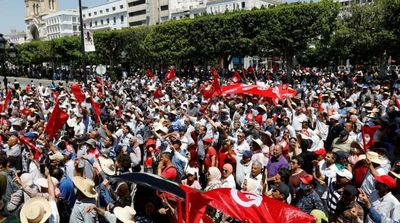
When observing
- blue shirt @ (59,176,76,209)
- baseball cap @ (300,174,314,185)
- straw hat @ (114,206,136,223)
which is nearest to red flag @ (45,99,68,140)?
blue shirt @ (59,176,76,209)

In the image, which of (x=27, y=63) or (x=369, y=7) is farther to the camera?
(x=27, y=63)

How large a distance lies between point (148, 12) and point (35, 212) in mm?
90867

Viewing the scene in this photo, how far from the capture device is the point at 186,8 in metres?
86.2

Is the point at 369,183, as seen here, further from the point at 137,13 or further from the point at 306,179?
the point at 137,13

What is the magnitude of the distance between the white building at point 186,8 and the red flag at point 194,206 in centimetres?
7853

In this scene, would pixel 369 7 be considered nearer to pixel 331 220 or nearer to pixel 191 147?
pixel 191 147

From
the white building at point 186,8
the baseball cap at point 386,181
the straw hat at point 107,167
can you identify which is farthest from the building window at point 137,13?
the baseball cap at point 386,181

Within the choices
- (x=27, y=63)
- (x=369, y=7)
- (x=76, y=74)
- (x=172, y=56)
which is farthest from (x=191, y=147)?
(x=27, y=63)

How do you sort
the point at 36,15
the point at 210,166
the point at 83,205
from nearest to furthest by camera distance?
the point at 83,205, the point at 210,166, the point at 36,15

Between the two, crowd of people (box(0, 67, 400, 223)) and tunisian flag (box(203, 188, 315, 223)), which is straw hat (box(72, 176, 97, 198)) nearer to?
crowd of people (box(0, 67, 400, 223))

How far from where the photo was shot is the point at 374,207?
5.21 m

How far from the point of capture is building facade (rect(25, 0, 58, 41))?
131500mm

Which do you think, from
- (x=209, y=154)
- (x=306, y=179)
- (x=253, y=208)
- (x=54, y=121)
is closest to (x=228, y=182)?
(x=306, y=179)

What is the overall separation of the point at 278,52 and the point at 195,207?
35.1 m
